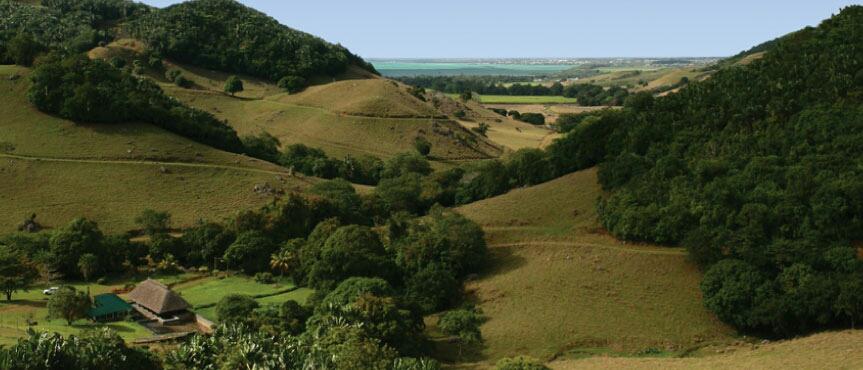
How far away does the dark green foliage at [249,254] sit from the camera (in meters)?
54.8

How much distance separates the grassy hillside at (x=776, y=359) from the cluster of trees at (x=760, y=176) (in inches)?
83.2

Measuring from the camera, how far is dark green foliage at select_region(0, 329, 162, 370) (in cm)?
3006

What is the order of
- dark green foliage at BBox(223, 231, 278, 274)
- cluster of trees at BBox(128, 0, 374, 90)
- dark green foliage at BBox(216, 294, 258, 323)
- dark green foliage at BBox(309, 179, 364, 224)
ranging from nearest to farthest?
dark green foliage at BBox(216, 294, 258, 323) → dark green foliage at BBox(223, 231, 278, 274) → dark green foliage at BBox(309, 179, 364, 224) → cluster of trees at BBox(128, 0, 374, 90)

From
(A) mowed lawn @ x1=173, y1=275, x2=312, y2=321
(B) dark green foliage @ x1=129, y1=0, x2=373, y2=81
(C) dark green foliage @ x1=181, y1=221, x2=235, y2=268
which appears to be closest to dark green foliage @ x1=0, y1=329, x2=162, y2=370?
(A) mowed lawn @ x1=173, y1=275, x2=312, y2=321

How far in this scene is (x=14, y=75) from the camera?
268ft

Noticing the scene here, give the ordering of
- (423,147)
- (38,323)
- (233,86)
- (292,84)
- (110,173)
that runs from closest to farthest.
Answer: (38,323)
(110,173)
(423,147)
(233,86)
(292,84)

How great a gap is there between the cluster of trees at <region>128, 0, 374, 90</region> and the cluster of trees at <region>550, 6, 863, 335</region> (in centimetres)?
7060

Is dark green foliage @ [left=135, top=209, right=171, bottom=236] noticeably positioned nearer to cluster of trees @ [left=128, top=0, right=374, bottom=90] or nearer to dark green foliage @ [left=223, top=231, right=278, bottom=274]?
dark green foliage @ [left=223, top=231, right=278, bottom=274]

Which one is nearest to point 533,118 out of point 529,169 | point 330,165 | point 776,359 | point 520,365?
point 330,165

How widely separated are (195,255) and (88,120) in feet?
91.3

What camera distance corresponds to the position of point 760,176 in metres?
53.0

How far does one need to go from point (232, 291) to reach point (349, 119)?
5622cm

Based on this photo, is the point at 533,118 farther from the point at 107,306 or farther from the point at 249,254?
the point at 107,306

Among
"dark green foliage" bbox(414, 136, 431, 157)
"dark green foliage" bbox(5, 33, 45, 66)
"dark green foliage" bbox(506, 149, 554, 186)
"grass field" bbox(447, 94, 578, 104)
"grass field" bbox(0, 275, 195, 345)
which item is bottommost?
"grass field" bbox(0, 275, 195, 345)
